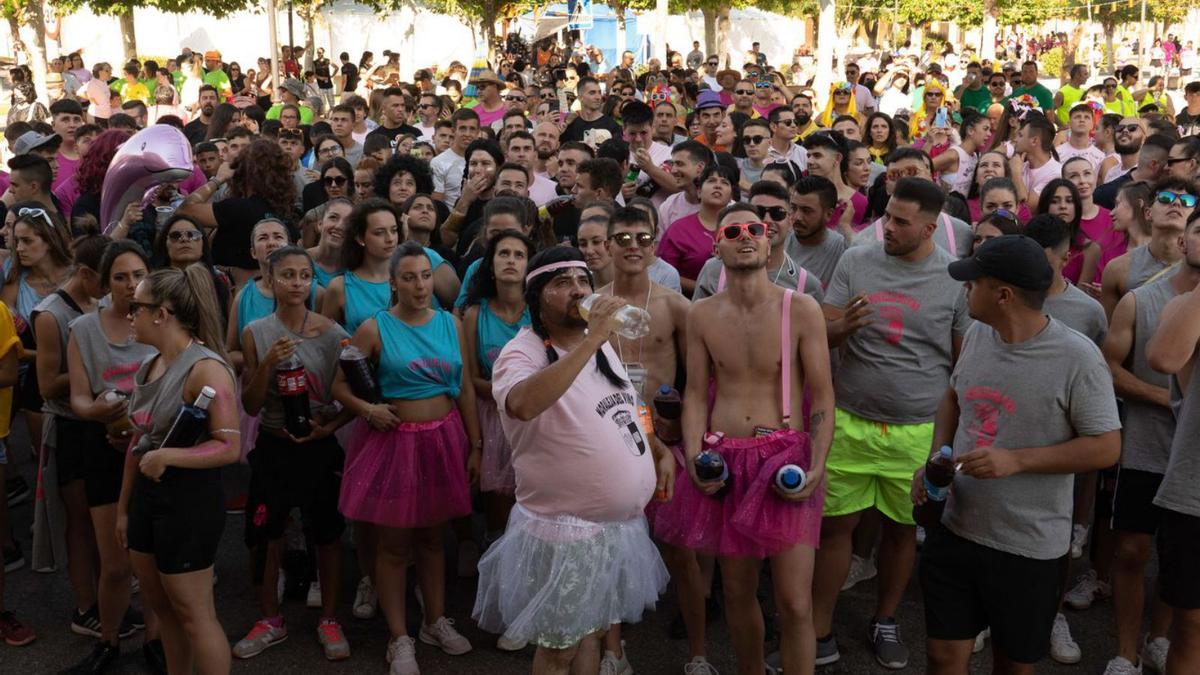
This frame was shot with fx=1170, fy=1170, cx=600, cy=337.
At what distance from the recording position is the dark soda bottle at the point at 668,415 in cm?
485

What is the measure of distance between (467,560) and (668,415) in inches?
78.3

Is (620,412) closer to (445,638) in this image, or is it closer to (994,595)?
(994,595)

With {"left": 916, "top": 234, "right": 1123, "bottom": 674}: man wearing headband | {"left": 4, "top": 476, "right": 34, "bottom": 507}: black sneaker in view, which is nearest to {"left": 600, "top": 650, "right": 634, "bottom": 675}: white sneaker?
{"left": 916, "top": 234, "right": 1123, "bottom": 674}: man wearing headband

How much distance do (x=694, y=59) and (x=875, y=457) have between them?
25.6 meters

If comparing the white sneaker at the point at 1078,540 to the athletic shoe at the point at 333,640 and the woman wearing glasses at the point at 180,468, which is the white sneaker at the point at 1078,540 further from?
the woman wearing glasses at the point at 180,468

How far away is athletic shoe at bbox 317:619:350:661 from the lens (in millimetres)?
5402

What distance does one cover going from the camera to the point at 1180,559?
4.19 metres

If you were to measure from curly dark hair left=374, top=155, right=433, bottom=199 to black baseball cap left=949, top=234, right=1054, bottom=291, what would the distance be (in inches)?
178

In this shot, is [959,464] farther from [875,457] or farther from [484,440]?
[484,440]

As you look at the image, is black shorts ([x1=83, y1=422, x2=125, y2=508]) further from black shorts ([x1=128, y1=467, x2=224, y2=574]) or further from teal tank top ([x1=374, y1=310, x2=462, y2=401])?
teal tank top ([x1=374, y1=310, x2=462, y2=401])

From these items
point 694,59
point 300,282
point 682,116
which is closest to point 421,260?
point 300,282

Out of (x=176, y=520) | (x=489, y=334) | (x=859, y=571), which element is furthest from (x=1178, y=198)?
(x=176, y=520)

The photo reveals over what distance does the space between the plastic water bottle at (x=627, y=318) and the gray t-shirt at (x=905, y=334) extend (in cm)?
107

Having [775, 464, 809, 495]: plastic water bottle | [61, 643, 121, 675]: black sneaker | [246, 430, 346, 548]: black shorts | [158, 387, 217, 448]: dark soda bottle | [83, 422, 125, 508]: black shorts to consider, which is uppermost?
[158, 387, 217, 448]: dark soda bottle
